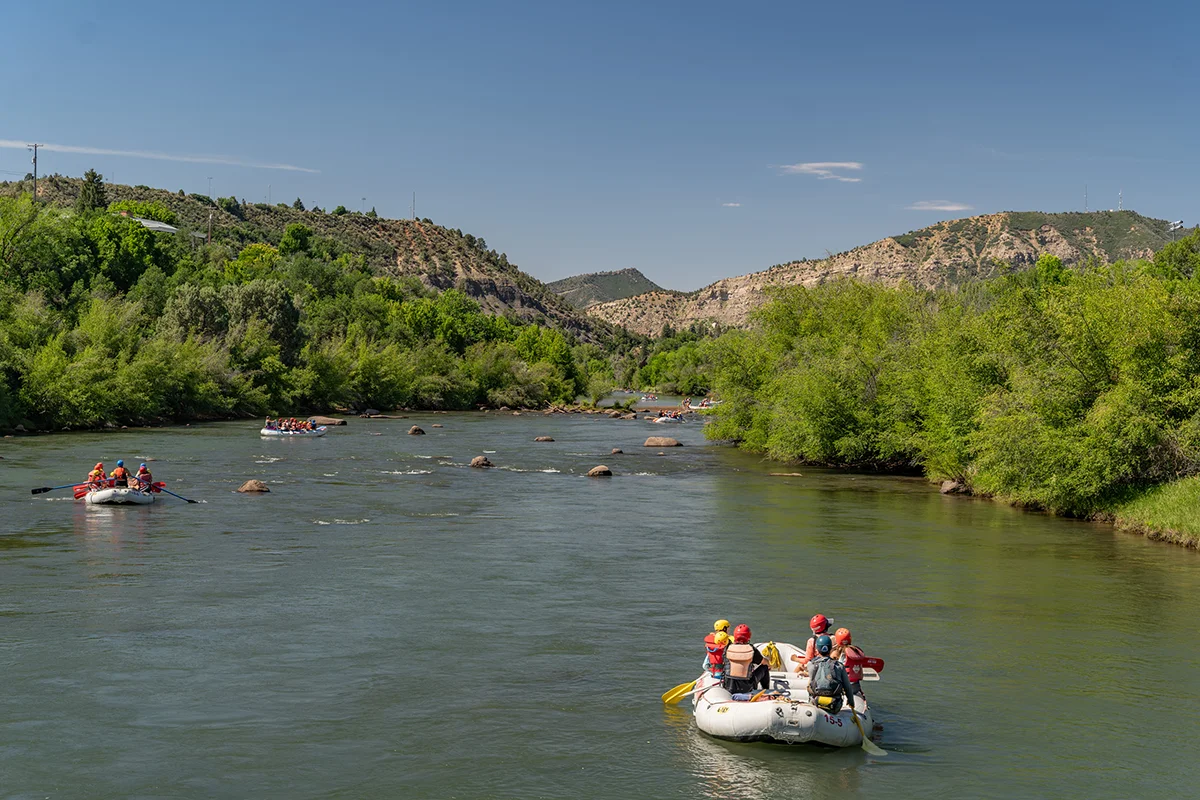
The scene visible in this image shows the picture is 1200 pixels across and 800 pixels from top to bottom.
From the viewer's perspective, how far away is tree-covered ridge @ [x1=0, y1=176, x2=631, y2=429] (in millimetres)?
78812

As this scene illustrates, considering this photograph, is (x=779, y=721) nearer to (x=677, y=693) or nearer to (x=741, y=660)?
(x=741, y=660)

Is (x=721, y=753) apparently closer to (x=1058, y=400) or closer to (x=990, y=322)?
(x=1058, y=400)

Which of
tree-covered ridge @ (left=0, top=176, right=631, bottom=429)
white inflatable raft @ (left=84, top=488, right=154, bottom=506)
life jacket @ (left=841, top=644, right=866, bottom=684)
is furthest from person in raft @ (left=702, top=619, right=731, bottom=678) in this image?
tree-covered ridge @ (left=0, top=176, right=631, bottom=429)

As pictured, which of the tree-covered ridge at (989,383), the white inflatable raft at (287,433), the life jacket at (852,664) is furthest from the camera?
the white inflatable raft at (287,433)

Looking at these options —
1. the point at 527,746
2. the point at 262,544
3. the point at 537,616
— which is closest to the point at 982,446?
the point at 537,616

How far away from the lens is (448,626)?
26031 mm

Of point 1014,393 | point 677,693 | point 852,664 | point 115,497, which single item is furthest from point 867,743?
point 115,497

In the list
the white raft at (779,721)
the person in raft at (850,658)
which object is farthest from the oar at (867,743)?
the person in raft at (850,658)

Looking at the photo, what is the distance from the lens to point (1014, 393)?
44.4 metres

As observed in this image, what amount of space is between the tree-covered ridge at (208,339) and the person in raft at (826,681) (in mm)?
65422

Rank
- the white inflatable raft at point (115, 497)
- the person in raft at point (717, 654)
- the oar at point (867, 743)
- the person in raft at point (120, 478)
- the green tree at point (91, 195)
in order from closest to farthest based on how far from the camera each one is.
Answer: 1. the oar at point (867, 743)
2. the person in raft at point (717, 654)
3. the white inflatable raft at point (115, 497)
4. the person in raft at point (120, 478)
5. the green tree at point (91, 195)

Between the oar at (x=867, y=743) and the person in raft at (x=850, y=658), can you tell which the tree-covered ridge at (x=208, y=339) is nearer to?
the person in raft at (x=850, y=658)

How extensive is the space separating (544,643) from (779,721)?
746cm

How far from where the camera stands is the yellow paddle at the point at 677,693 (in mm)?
20359
